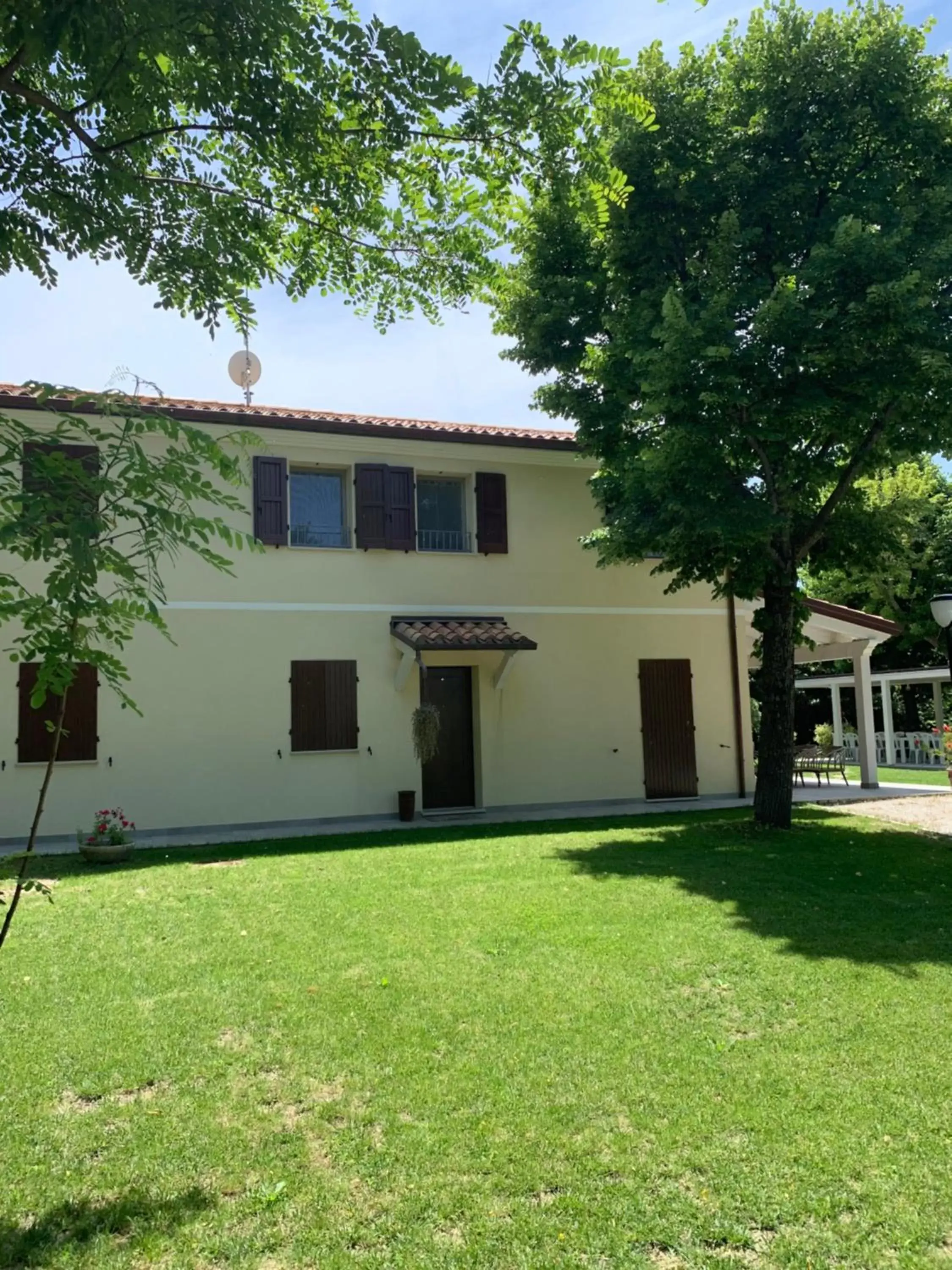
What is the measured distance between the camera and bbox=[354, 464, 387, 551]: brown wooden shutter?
12.6m

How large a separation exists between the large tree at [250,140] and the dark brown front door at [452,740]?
939cm

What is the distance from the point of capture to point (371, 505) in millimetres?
12688

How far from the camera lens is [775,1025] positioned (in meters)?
4.19

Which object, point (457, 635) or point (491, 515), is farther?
point (491, 515)

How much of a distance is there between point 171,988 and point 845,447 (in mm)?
9018

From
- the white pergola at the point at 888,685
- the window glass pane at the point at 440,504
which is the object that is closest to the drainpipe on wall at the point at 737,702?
the window glass pane at the point at 440,504

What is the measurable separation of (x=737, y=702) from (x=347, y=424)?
7948 mm

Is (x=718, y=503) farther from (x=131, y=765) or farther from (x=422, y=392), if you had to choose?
(x=131, y=765)

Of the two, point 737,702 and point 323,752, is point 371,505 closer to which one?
point 323,752

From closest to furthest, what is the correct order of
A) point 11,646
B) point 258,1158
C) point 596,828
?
1. point 11,646
2. point 258,1158
3. point 596,828

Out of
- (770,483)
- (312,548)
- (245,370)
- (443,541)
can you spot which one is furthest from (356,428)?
(770,483)

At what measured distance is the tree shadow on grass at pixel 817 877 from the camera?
5.65 meters

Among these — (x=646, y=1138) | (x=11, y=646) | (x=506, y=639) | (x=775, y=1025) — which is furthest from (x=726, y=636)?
(x=11, y=646)

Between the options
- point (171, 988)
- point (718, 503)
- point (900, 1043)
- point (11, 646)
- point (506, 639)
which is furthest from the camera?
point (506, 639)
